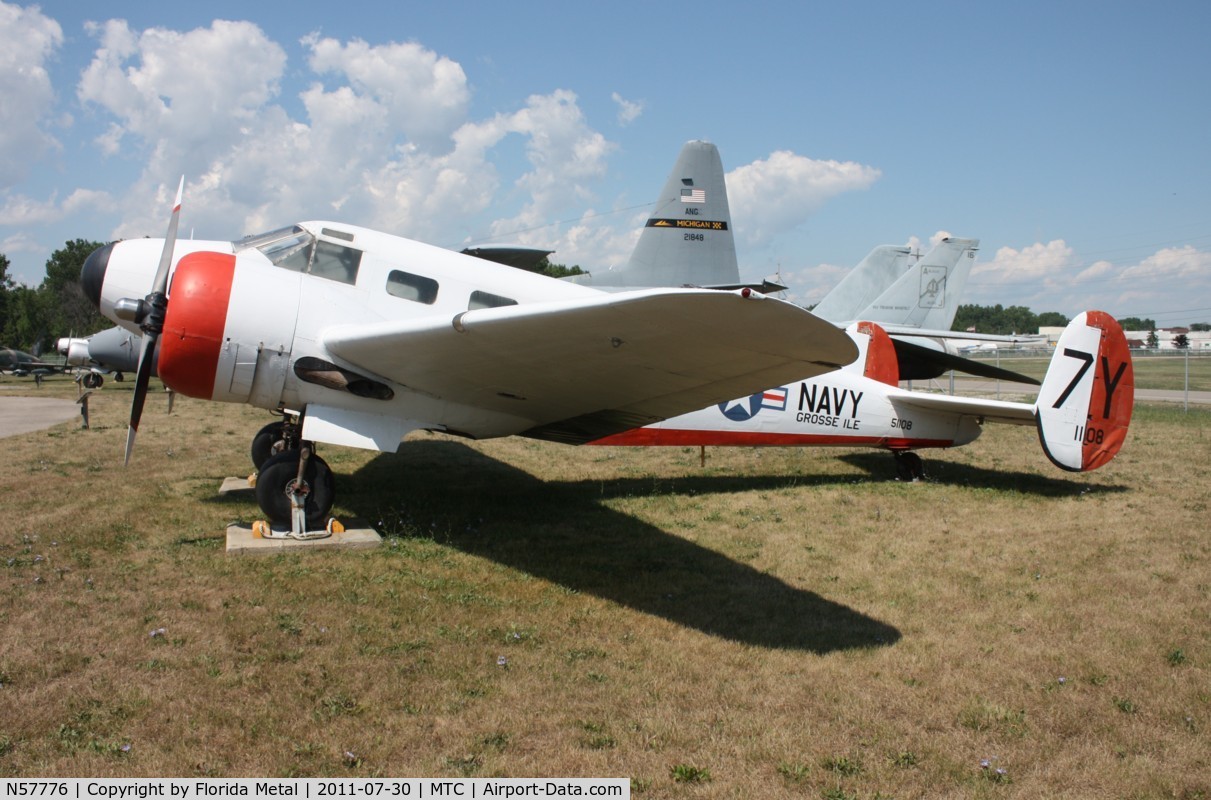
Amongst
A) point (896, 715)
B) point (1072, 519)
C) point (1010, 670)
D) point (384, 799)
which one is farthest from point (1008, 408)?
point (384, 799)

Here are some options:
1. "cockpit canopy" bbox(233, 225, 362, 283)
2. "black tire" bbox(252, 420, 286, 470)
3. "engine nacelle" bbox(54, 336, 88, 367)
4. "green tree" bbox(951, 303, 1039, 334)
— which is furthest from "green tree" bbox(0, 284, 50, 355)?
"green tree" bbox(951, 303, 1039, 334)

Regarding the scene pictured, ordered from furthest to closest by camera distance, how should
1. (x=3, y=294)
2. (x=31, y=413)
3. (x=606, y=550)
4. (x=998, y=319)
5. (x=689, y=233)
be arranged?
(x=998, y=319), (x=3, y=294), (x=31, y=413), (x=689, y=233), (x=606, y=550)

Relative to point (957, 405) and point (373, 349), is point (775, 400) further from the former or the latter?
point (373, 349)

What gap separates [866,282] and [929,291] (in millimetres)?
1838

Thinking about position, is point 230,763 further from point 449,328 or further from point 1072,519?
point 1072,519

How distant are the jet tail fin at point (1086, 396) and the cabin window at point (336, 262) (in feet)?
25.6

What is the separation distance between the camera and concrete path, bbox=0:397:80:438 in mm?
14844

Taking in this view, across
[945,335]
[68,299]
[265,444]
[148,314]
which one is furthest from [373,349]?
[68,299]

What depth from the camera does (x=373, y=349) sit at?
609 cm

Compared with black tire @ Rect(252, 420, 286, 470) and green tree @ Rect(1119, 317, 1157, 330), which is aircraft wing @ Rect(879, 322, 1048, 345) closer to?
black tire @ Rect(252, 420, 286, 470)

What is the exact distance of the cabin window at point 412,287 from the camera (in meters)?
6.84

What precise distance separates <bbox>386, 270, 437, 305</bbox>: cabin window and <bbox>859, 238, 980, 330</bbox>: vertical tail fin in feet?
46.4

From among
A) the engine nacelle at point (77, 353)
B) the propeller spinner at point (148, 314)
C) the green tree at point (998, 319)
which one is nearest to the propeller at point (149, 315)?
the propeller spinner at point (148, 314)

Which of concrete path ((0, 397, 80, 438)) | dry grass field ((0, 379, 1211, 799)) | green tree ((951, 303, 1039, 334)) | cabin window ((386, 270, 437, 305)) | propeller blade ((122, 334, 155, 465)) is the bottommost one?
concrete path ((0, 397, 80, 438))
